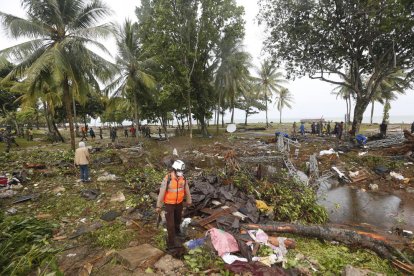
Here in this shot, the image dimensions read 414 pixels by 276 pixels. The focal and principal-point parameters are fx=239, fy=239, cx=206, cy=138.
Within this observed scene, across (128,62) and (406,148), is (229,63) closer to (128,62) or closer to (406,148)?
(128,62)

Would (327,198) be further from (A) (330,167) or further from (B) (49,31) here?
(B) (49,31)

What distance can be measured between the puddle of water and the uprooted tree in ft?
31.0

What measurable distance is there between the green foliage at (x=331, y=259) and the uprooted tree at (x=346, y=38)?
13185mm

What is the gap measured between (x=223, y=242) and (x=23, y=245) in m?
3.48

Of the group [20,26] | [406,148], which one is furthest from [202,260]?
[406,148]

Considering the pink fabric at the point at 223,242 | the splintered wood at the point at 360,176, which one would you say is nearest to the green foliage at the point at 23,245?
the pink fabric at the point at 223,242

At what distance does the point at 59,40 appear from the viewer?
11594 millimetres

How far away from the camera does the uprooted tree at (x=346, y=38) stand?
13.5m

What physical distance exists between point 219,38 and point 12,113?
21.4m

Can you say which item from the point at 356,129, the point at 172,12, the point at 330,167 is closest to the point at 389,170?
the point at 330,167

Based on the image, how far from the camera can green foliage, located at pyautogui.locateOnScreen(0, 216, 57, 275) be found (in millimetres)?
3580

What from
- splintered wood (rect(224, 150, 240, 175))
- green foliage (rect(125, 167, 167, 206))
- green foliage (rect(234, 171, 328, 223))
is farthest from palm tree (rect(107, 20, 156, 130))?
green foliage (rect(234, 171, 328, 223))

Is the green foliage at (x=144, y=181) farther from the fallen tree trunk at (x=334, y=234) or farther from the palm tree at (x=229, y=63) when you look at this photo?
the palm tree at (x=229, y=63)

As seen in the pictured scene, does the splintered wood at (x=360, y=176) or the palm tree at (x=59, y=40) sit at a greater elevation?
the palm tree at (x=59, y=40)
